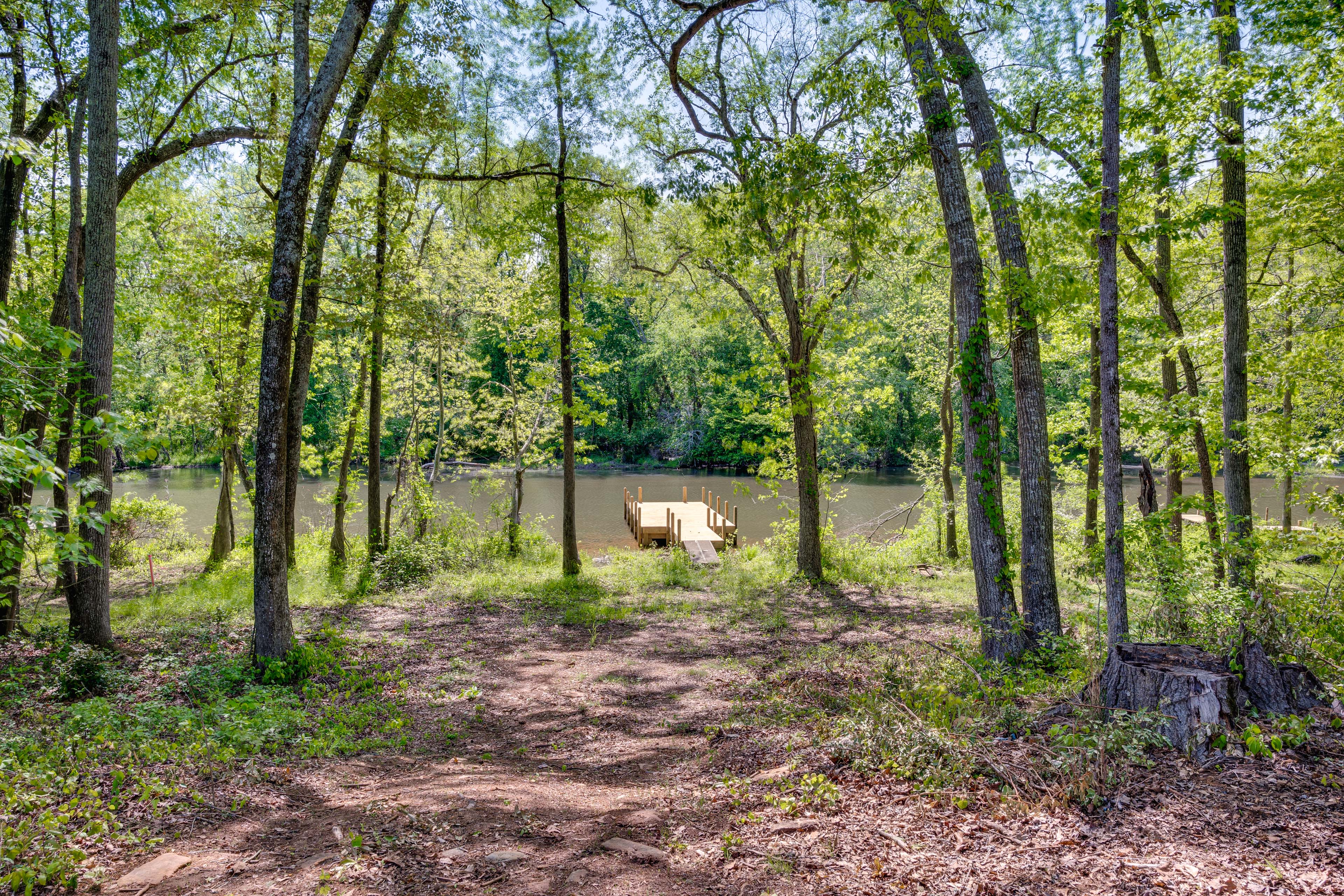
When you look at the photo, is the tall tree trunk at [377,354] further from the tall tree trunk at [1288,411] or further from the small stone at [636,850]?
the tall tree trunk at [1288,411]

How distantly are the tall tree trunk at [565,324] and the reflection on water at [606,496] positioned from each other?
343 cm

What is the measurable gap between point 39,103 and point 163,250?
2.73 meters

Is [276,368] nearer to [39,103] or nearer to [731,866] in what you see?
[731,866]

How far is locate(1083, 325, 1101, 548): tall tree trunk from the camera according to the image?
1081cm

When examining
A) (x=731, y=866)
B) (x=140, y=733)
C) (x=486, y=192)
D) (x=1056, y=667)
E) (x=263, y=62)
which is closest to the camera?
(x=731, y=866)

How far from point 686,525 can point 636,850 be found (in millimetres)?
17402

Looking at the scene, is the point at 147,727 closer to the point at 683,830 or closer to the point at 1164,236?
the point at 683,830

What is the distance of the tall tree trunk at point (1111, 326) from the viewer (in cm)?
519

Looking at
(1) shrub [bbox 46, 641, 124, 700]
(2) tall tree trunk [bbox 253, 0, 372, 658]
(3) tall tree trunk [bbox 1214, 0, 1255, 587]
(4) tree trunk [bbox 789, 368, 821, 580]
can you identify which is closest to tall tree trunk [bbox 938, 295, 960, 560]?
(4) tree trunk [bbox 789, 368, 821, 580]

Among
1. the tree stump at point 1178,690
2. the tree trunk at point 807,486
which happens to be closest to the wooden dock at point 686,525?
the tree trunk at point 807,486

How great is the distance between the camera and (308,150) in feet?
18.7

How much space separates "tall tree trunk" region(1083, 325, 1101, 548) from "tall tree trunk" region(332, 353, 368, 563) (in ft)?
41.0

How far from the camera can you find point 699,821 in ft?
10.8

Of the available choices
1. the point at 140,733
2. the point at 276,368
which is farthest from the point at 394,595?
the point at 140,733
